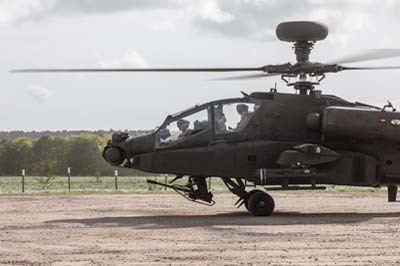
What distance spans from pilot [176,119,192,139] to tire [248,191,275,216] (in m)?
2.03

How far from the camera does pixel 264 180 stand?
2238 cm

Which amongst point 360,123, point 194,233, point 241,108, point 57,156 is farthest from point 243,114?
point 57,156

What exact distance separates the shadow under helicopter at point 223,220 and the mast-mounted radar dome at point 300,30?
376 cm

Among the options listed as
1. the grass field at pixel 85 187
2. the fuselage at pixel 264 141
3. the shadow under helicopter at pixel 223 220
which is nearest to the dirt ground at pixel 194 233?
the shadow under helicopter at pixel 223 220

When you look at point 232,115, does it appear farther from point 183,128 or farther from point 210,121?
point 183,128

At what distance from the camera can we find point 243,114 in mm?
22688

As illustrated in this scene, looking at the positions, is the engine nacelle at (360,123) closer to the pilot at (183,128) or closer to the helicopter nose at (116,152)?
the pilot at (183,128)

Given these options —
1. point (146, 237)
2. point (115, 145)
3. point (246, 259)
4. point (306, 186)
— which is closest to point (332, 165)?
point (306, 186)

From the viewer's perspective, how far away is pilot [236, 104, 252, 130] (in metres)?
22.6

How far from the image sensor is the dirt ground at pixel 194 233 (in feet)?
46.6

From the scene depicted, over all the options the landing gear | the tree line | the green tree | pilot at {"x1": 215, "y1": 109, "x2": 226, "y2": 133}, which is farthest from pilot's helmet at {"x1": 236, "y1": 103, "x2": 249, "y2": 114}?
the green tree

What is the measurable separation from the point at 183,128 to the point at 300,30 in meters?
3.60

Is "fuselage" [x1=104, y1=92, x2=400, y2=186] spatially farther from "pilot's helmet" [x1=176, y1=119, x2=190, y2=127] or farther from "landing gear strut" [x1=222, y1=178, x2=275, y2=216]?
"landing gear strut" [x1=222, y1=178, x2=275, y2=216]

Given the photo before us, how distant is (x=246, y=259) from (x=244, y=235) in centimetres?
351
